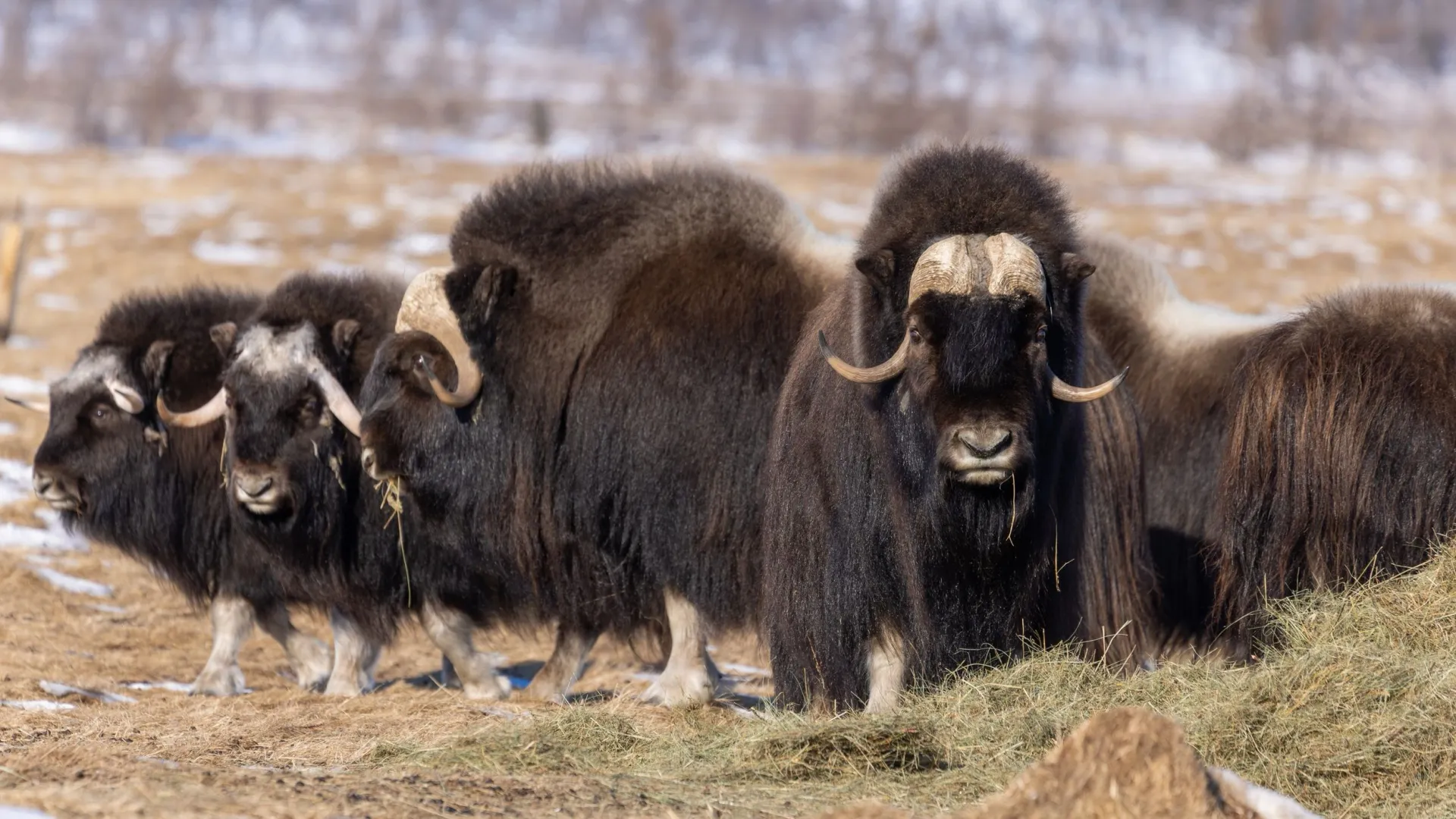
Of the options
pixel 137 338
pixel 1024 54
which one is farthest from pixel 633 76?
pixel 137 338

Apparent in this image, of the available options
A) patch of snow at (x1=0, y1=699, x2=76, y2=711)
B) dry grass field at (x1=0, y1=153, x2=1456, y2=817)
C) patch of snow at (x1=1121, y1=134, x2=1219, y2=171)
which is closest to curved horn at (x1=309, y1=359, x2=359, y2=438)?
dry grass field at (x1=0, y1=153, x2=1456, y2=817)

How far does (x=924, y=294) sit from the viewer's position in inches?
149

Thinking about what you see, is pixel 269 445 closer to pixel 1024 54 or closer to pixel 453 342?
pixel 453 342

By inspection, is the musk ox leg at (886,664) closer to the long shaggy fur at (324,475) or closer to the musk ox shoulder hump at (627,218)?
the musk ox shoulder hump at (627,218)

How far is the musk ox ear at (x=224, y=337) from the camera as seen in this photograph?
606cm

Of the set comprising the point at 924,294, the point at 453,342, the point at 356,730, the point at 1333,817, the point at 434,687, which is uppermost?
the point at 924,294

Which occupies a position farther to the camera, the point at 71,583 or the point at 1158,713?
the point at 71,583

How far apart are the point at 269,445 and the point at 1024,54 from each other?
9329cm

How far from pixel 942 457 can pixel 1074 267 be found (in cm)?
61

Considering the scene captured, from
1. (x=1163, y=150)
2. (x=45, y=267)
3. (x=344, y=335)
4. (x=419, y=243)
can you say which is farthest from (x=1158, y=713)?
(x=1163, y=150)

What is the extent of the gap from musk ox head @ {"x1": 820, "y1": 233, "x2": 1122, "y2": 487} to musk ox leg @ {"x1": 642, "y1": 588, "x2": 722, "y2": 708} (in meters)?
1.61

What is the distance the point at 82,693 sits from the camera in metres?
5.41

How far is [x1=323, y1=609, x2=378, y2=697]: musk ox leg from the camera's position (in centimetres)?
596

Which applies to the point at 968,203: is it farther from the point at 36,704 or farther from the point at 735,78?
the point at 735,78
